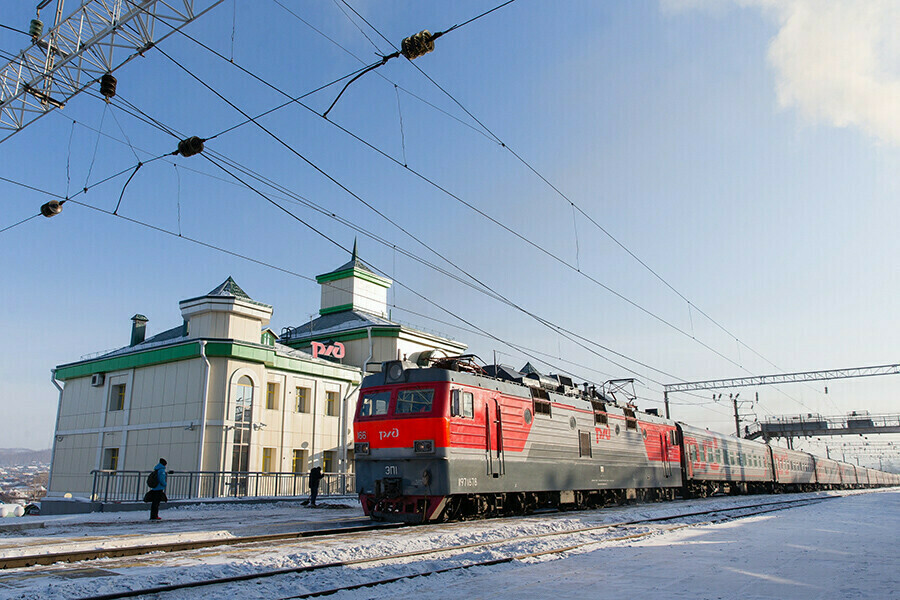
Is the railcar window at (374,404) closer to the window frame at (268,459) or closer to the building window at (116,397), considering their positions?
the window frame at (268,459)

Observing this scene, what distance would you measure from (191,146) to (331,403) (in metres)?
26.5

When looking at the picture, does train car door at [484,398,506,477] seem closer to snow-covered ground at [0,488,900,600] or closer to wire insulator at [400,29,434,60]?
snow-covered ground at [0,488,900,600]

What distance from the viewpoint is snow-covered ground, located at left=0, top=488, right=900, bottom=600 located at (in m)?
7.84

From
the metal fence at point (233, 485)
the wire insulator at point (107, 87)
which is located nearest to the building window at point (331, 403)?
the metal fence at point (233, 485)

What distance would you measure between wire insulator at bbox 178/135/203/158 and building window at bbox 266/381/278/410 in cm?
2337

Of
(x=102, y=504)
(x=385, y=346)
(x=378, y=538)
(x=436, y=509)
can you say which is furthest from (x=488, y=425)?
(x=385, y=346)

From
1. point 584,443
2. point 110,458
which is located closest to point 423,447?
point 584,443

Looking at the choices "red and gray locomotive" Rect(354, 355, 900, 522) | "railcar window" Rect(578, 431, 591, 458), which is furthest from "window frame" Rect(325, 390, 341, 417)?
"railcar window" Rect(578, 431, 591, 458)

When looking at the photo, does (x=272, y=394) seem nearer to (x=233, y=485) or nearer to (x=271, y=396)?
(x=271, y=396)

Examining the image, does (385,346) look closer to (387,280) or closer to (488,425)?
(387,280)

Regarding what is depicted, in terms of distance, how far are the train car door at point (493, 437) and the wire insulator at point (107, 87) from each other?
37.4 feet

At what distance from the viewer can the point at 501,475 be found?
16.4 metres

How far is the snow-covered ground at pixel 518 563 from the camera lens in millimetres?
7844

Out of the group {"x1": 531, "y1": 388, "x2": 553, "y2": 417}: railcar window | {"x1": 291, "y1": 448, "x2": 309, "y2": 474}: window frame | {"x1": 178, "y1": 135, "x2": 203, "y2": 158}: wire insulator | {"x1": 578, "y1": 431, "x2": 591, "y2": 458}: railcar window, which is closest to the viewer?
{"x1": 178, "y1": 135, "x2": 203, "y2": 158}: wire insulator
